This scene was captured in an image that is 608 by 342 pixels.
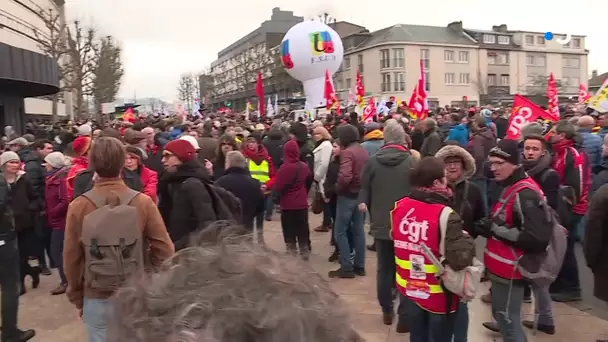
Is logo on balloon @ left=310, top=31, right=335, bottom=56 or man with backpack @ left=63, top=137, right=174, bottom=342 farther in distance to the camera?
logo on balloon @ left=310, top=31, right=335, bottom=56

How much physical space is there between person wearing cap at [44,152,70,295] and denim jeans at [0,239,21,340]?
1055 millimetres

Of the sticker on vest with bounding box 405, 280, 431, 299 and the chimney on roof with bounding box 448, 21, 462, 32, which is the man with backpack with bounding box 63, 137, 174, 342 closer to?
the sticker on vest with bounding box 405, 280, 431, 299

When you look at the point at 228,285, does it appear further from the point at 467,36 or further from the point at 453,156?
the point at 467,36

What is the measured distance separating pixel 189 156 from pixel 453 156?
2234mm

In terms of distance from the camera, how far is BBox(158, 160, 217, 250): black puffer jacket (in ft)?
14.0

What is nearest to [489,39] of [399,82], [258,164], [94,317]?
[399,82]

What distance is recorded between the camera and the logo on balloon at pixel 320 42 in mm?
29156

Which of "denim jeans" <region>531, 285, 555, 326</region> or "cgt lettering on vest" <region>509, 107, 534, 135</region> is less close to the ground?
"cgt lettering on vest" <region>509, 107, 534, 135</region>

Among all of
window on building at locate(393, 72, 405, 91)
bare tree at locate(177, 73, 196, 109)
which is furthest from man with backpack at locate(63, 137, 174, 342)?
bare tree at locate(177, 73, 196, 109)

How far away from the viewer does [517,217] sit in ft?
13.4

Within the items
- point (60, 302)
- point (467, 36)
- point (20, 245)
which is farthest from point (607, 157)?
point (467, 36)

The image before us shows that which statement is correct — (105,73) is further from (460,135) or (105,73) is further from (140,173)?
(140,173)

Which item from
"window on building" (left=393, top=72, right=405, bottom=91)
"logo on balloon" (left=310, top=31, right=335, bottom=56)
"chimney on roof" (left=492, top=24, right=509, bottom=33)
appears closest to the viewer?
"logo on balloon" (left=310, top=31, right=335, bottom=56)

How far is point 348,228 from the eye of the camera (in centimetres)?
737
